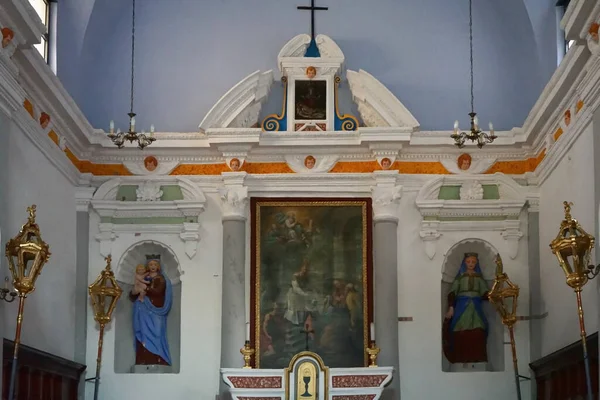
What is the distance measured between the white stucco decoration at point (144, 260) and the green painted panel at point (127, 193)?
2.04ft

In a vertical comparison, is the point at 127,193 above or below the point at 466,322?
above

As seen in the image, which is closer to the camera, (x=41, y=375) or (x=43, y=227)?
(x=41, y=375)

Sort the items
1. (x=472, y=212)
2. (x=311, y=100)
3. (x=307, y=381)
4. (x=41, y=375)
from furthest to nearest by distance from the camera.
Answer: (x=311, y=100) < (x=472, y=212) < (x=307, y=381) < (x=41, y=375)

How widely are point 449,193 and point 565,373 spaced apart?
3279 millimetres

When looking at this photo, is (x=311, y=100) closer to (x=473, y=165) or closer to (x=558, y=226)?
(x=473, y=165)

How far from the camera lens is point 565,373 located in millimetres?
13578

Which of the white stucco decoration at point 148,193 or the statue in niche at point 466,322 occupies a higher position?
the white stucco decoration at point 148,193

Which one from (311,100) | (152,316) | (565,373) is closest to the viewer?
(565,373)

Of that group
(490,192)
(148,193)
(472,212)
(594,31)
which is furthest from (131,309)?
(594,31)

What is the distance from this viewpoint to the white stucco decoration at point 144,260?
51.9 feet

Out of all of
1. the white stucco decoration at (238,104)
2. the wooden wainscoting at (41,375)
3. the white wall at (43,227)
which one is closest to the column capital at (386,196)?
the white stucco decoration at (238,104)

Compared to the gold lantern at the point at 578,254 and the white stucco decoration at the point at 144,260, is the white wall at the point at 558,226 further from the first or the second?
the white stucco decoration at the point at 144,260

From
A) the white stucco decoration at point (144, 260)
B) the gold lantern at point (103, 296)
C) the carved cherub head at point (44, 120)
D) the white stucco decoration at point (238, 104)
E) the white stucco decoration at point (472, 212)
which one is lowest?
the gold lantern at point (103, 296)

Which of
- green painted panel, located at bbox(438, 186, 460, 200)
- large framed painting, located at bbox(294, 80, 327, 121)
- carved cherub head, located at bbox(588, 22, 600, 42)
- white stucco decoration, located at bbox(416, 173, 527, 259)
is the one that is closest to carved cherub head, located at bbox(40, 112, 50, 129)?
large framed painting, located at bbox(294, 80, 327, 121)
